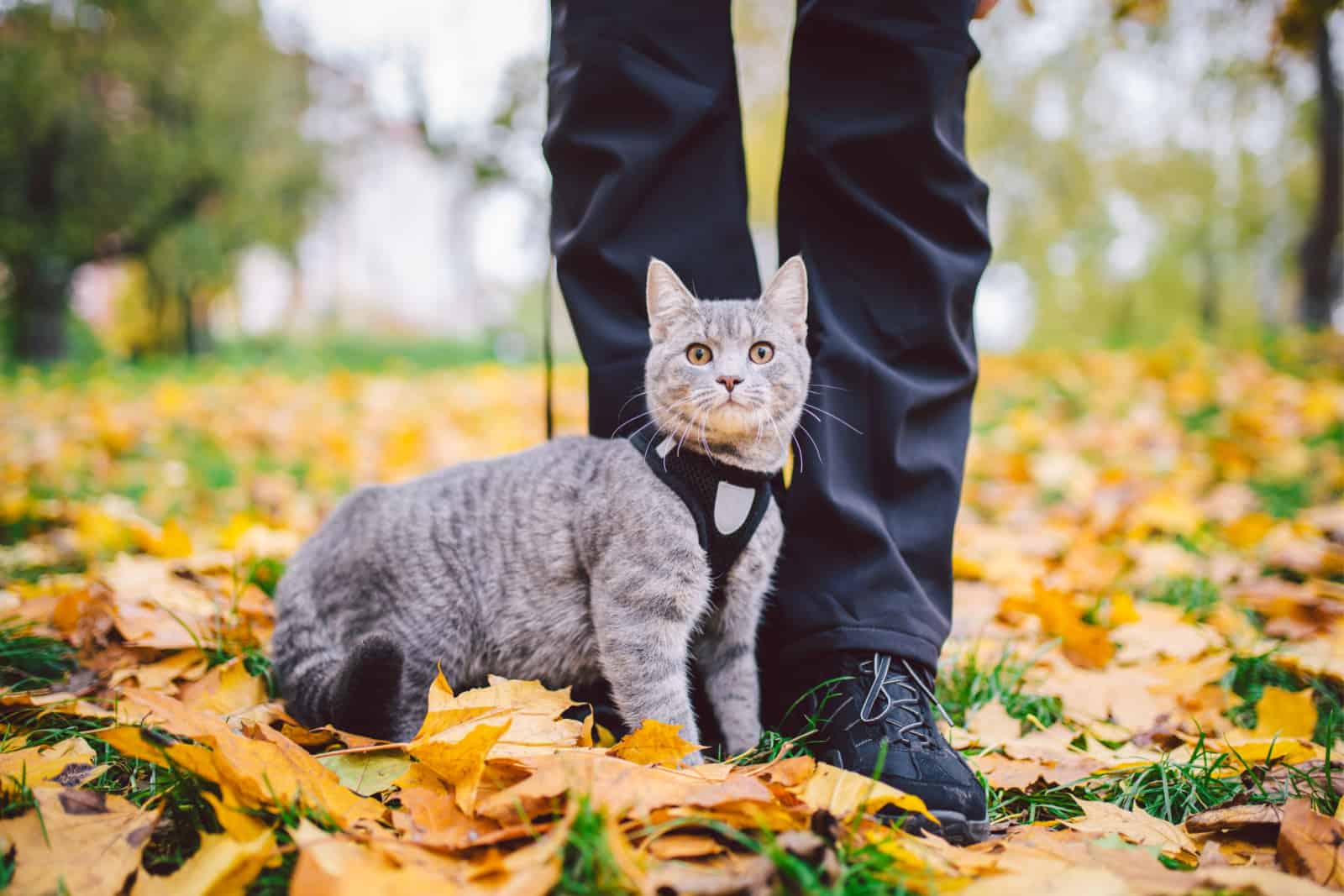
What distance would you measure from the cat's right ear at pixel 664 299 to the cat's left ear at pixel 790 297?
6.3 inches

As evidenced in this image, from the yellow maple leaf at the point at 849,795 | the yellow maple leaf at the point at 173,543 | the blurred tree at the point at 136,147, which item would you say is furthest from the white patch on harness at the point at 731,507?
the blurred tree at the point at 136,147

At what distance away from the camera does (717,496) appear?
1.53m

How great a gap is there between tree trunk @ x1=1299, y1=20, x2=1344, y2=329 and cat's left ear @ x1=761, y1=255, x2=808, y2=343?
24.5ft

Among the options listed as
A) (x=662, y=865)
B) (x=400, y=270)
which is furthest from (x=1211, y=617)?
(x=400, y=270)

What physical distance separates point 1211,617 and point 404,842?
2.13m

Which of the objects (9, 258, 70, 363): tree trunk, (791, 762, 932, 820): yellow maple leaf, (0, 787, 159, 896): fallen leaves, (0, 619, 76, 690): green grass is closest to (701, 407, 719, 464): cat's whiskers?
(791, 762, 932, 820): yellow maple leaf

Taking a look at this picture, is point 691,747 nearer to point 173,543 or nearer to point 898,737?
point 898,737

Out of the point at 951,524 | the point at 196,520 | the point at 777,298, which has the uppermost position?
the point at 777,298

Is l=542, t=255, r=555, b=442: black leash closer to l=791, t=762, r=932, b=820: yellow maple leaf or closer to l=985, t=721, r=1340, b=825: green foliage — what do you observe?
l=791, t=762, r=932, b=820: yellow maple leaf

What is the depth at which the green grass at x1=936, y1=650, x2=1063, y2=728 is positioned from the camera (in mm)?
1698

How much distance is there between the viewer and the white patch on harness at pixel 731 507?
1.52 m

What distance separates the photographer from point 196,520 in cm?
305

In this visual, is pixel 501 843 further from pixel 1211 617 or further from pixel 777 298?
pixel 1211 617

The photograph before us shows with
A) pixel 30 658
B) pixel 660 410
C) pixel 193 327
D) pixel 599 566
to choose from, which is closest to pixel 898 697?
pixel 599 566
